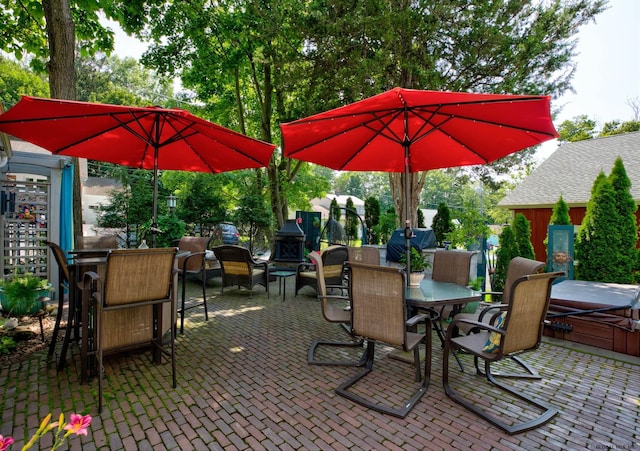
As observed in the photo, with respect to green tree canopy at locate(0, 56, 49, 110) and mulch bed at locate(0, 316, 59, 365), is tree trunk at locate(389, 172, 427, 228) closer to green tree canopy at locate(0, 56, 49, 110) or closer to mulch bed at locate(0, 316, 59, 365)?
mulch bed at locate(0, 316, 59, 365)

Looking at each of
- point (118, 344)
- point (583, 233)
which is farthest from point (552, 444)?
point (583, 233)

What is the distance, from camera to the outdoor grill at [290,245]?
817cm

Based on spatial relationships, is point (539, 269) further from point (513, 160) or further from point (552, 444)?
point (513, 160)

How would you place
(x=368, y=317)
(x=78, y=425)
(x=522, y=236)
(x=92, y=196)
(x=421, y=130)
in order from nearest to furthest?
(x=78, y=425)
(x=368, y=317)
(x=421, y=130)
(x=522, y=236)
(x=92, y=196)

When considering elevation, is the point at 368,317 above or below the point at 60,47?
below

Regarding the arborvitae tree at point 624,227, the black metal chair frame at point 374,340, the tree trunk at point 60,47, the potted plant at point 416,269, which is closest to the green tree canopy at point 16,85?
the tree trunk at point 60,47

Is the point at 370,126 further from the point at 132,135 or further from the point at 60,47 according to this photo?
the point at 60,47

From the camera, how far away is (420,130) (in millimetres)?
3439

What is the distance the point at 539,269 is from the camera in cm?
292

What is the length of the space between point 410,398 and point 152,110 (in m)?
3.33

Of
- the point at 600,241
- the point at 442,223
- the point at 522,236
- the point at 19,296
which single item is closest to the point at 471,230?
the point at 522,236

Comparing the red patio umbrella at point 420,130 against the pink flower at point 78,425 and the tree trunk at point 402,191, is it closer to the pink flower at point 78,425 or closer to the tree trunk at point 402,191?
the pink flower at point 78,425

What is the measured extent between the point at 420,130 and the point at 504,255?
4.53 m

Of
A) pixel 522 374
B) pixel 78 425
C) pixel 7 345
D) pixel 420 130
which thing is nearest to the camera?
pixel 78 425
